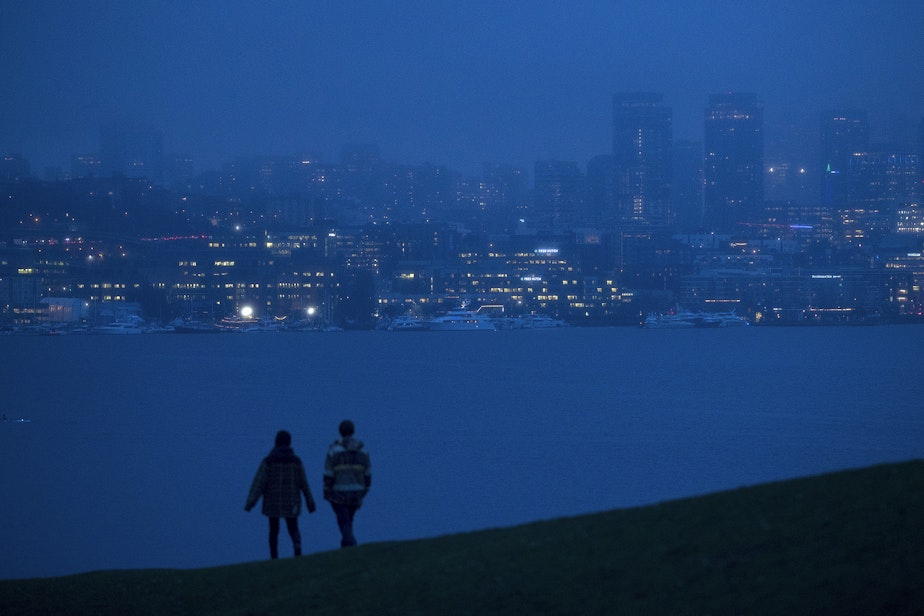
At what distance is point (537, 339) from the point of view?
143 meters

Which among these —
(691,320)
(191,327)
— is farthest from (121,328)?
(691,320)

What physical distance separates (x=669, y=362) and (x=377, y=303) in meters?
85.4

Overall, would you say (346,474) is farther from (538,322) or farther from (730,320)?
(730,320)

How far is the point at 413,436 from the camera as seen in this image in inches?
1809

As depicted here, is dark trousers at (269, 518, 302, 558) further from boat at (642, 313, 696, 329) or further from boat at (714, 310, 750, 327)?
boat at (714, 310, 750, 327)

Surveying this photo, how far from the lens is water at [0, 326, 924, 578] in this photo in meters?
27.0

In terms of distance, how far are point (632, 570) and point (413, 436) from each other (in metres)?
37.6

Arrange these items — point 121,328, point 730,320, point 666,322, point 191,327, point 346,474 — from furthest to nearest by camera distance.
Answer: point 730,320, point 666,322, point 191,327, point 121,328, point 346,474

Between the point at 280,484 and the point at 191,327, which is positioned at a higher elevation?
the point at 280,484

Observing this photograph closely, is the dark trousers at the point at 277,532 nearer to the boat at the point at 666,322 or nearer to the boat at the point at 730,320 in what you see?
the boat at the point at 666,322

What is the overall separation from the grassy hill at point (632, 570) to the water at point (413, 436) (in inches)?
456

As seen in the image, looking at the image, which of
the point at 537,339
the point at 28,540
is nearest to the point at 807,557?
the point at 28,540

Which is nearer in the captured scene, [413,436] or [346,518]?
[346,518]

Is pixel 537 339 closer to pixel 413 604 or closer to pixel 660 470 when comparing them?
pixel 660 470
